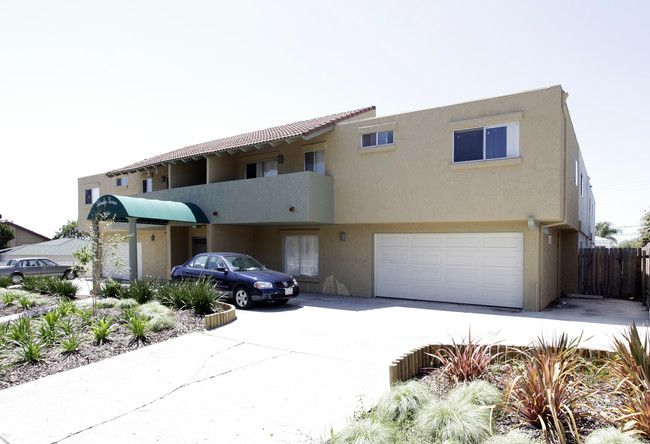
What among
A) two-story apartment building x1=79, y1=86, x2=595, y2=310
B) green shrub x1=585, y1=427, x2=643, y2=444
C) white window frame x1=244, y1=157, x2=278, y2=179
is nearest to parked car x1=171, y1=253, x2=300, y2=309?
two-story apartment building x1=79, y1=86, x2=595, y2=310

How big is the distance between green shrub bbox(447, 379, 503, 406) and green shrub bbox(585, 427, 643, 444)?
0.86 metres

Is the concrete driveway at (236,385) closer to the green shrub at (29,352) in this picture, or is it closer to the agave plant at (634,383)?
the green shrub at (29,352)

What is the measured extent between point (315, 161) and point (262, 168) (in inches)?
122

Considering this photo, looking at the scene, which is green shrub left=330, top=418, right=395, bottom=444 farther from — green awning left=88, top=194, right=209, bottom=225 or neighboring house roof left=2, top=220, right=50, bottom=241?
neighboring house roof left=2, top=220, right=50, bottom=241

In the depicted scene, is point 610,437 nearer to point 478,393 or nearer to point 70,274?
point 478,393

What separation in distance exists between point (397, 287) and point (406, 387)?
10.3m

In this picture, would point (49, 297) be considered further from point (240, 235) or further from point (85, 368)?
point (85, 368)

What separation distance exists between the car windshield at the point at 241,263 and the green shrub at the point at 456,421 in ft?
30.4

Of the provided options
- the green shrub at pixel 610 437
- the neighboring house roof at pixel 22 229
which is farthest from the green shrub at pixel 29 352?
the neighboring house roof at pixel 22 229

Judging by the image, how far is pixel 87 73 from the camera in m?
10.8

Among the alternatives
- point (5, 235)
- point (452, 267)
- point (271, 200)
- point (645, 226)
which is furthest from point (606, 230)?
point (5, 235)

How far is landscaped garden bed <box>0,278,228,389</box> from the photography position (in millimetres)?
6777

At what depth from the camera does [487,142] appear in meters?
12.5

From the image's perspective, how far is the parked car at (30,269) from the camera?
852 inches
